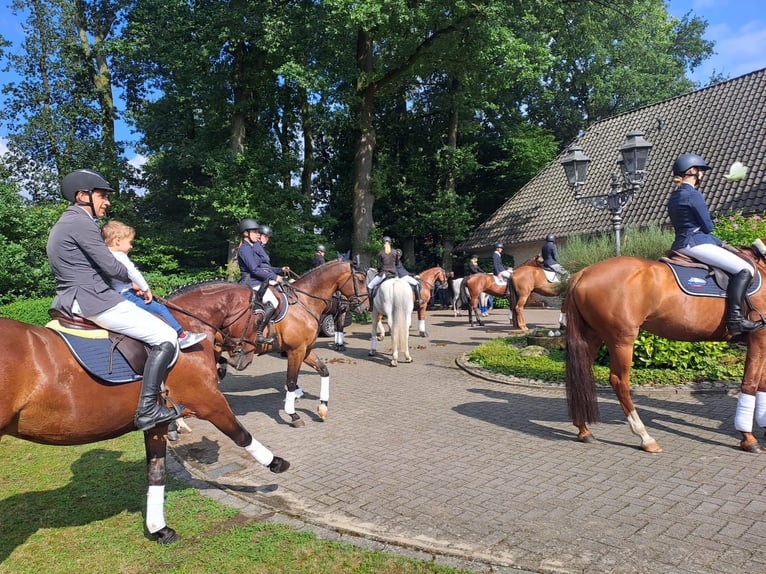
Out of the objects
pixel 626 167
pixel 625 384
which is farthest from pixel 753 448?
pixel 626 167

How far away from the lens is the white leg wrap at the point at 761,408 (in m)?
5.62

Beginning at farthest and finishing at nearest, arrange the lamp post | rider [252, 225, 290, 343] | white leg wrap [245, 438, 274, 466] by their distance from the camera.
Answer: the lamp post
rider [252, 225, 290, 343]
white leg wrap [245, 438, 274, 466]

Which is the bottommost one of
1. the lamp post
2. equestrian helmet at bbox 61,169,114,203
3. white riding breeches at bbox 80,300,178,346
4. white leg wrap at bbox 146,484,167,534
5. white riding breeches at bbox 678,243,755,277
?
white leg wrap at bbox 146,484,167,534

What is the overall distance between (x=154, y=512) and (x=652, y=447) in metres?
4.85

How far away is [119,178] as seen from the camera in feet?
78.3

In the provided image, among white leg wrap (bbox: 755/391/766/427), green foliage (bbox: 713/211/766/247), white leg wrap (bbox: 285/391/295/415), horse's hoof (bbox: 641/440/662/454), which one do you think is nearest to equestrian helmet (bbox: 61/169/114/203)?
white leg wrap (bbox: 285/391/295/415)

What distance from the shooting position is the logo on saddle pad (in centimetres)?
566

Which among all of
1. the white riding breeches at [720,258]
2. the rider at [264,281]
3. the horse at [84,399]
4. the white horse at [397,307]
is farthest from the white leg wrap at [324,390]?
the white riding breeches at [720,258]

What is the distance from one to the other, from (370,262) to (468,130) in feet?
39.7

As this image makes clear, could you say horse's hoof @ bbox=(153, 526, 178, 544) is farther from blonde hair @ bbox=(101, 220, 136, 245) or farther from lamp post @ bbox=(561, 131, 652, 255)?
lamp post @ bbox=(561, 131, 652, 255)

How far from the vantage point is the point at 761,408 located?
5.64 m

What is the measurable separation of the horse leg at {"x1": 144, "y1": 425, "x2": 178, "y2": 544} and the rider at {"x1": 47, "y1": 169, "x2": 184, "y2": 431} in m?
0.47

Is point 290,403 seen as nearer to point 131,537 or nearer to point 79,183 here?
point 131,537

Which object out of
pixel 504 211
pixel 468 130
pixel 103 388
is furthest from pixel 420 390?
pixel 468 130
